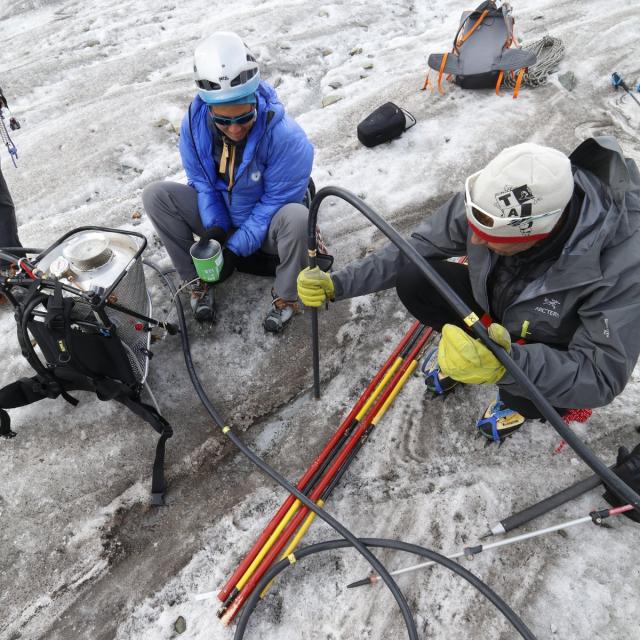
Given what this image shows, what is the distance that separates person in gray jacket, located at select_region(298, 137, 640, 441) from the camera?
176cm

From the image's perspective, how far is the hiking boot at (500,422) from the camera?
8.79 feet

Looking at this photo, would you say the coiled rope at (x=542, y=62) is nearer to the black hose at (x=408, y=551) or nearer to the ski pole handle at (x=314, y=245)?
the ski pole handle at (x=314, y=245)

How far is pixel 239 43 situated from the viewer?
2697mm

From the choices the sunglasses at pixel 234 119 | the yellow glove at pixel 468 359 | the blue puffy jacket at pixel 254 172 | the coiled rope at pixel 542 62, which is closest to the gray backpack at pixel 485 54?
the coiled rope at pixel 542 62

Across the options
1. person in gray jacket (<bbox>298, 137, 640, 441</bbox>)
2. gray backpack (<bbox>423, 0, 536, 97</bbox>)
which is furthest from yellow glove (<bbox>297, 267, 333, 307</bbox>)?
gray backpack (<bbox>423, 0, 536, 97</bbox>)

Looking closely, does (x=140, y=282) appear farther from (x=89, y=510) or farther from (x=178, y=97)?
(x=178, y=97)

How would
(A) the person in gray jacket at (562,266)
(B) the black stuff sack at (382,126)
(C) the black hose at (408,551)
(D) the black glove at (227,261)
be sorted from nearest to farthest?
(A) the person in gray jacket at (562,266), (C) the black hose at (408,551), (D) the black glove at (227,261), (B) the black stuff sack at (382,126)

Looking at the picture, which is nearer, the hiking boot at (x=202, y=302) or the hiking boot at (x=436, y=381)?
the hiking boot at (x=436, y=381)

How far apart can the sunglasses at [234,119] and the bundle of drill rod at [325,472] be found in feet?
5.68

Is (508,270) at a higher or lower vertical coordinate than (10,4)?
lower

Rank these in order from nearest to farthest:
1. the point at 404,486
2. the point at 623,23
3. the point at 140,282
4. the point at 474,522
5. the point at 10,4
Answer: the point at 474,522 < the point at 404,486 < the point at 140,282 < the point at 623,23 < the point at 10,4

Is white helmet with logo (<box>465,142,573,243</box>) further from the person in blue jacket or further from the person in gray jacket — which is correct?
the person in blue jacket

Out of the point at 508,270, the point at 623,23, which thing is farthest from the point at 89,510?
the point at 623,23

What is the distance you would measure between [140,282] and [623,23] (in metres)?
7.08
